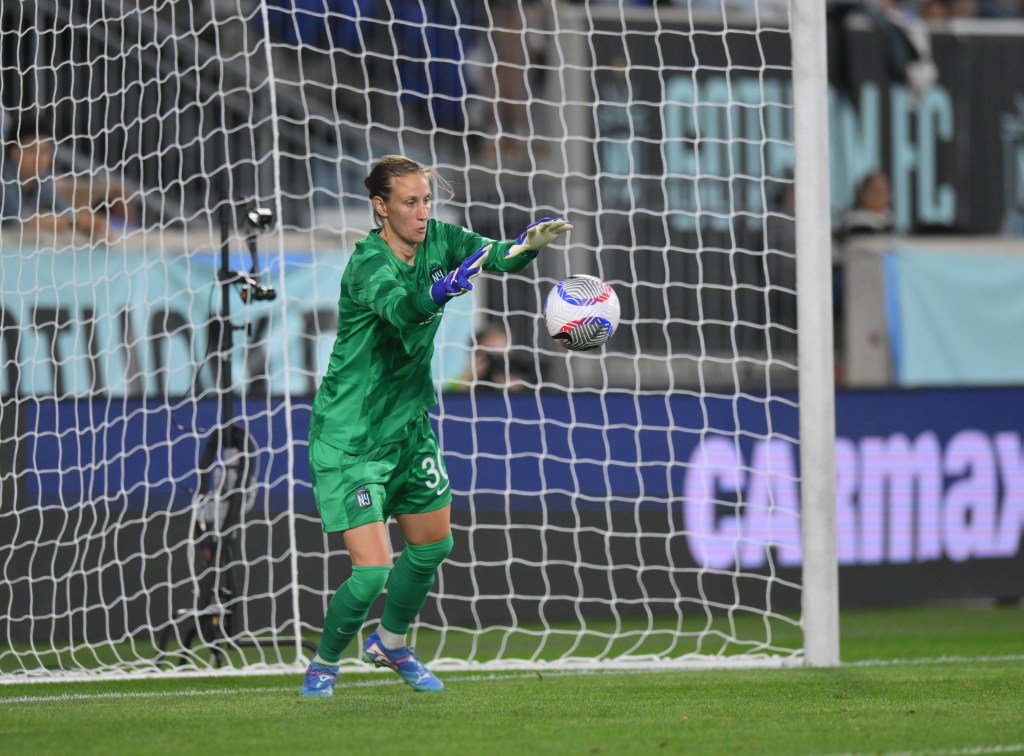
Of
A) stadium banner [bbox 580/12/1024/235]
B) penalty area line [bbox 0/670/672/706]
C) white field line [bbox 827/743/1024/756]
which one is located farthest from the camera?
stadium banner [bbox 580/12/1024/235]

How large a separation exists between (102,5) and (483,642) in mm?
4308

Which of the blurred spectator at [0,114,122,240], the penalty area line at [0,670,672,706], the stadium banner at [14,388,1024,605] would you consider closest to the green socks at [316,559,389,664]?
the penalty area line at [0,670,672,706]

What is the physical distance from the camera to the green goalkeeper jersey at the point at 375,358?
611cm

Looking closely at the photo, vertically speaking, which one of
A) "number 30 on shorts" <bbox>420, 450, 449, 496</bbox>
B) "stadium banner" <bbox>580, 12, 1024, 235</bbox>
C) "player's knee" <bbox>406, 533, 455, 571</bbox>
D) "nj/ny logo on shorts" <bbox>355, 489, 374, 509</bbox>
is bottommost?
"player's knee" <bbox>406, 533, 455, 571</bbox>

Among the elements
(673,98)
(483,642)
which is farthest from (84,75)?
(673,98)

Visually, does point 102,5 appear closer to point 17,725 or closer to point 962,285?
point 17,725

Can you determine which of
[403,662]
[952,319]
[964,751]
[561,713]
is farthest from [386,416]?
[952,319]

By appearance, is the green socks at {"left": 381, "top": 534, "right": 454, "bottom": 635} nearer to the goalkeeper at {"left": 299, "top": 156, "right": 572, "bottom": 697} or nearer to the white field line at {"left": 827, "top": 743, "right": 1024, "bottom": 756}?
the goalkeeper at {"left": 299, "top": 156, "right": 572, "bottom": 697}

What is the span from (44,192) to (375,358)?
4431mm

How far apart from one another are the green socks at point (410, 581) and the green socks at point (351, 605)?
0.24 meters

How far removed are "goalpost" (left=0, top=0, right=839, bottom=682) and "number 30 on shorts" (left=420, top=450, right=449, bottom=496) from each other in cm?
161

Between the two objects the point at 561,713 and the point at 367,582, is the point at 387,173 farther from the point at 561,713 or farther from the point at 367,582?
the point at 561,713

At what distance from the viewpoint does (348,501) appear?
6.13 metres

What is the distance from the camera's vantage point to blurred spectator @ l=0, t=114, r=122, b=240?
8.96 metres
